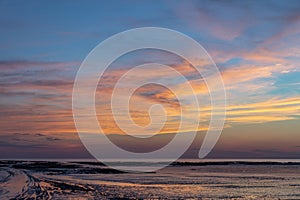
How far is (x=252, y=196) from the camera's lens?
1325 inches

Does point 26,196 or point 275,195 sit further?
point 275,195

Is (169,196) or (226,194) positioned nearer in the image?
(169,196)

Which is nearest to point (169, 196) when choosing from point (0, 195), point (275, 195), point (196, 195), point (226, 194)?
point (196, 195)

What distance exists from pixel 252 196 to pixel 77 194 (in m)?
14.4

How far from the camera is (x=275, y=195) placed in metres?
34.7

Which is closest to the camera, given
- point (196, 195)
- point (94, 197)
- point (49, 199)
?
point (49, 199)

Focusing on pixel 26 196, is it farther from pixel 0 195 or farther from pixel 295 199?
pixel 295 199

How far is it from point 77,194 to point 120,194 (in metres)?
3.56

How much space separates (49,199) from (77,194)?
426 centimetres

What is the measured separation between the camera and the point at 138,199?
30.7 meters

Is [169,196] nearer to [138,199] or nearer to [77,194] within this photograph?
[138,199]

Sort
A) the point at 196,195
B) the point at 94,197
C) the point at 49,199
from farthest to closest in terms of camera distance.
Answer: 1. the point at 196,195
2. the point at 94,197
3. the point at 49,199

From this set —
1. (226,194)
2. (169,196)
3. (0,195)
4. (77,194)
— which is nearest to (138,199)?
(169,196)

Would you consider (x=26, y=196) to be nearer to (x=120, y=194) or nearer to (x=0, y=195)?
(x=0, y=195)
